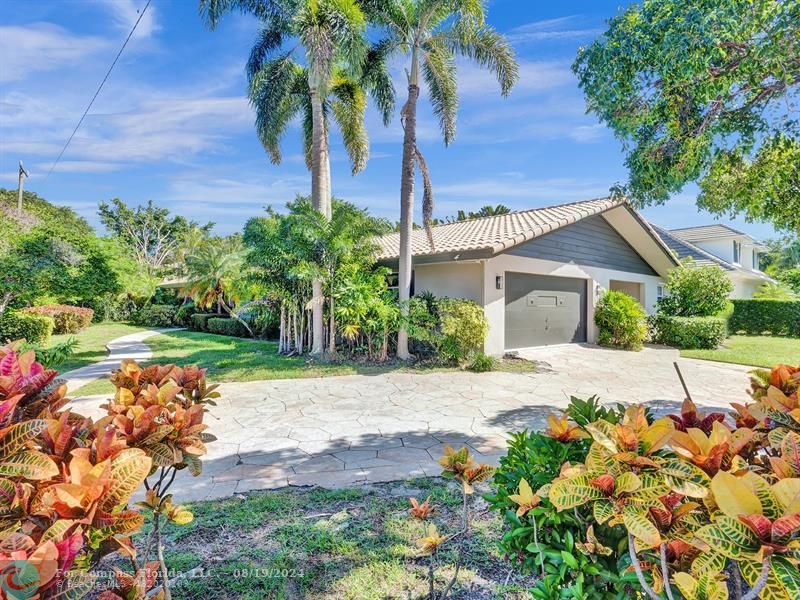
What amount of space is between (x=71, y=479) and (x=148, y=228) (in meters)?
47.0

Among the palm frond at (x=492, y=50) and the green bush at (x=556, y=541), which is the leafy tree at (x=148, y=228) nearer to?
the palm frond at (x=492, y=50)

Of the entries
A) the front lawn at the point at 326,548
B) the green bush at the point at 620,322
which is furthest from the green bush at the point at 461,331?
the front lawn at the point at 326,548

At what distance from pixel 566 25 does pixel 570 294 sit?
33.1 ft

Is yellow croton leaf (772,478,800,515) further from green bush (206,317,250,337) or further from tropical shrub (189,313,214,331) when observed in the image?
tropical shrub (189,313,214,331)

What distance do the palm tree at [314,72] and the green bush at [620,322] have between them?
10.8 meters

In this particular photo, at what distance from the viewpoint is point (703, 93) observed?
452 centimetres

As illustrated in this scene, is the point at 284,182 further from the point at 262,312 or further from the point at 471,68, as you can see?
the point at 471,68

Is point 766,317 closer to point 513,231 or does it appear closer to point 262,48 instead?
point 513,231

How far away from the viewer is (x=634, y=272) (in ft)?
57.8

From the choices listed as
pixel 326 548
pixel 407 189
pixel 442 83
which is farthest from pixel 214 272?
pixel 326 548

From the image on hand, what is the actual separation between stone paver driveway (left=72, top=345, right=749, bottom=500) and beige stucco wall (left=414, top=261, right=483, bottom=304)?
10.1ft

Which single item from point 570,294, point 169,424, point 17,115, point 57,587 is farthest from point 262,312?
point 57,587

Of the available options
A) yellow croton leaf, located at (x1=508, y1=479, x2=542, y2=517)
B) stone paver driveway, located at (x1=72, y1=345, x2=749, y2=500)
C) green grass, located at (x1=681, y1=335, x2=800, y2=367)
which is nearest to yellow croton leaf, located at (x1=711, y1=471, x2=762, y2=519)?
yellow croton leaf, located at (x1=508, y1=479, x2=542, y2=517)

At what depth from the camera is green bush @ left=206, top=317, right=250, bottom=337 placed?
19.4 metres
